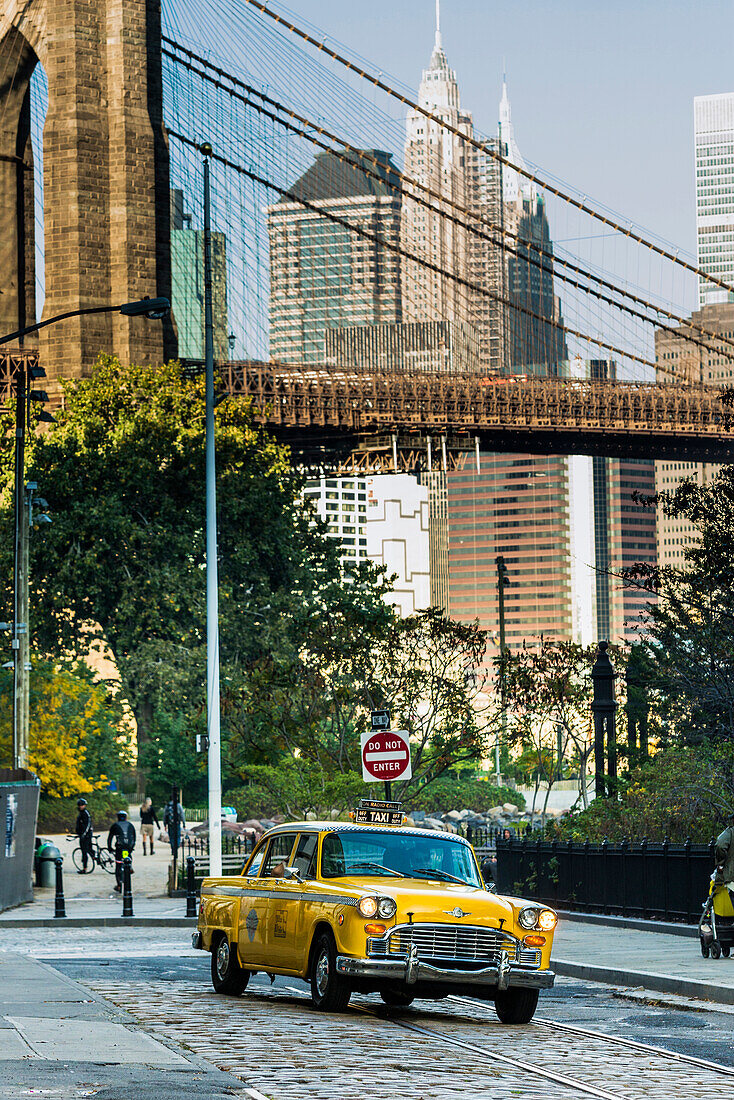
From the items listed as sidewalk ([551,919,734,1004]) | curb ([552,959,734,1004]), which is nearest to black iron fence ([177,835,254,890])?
sidewalk ([551,919,734,1004])

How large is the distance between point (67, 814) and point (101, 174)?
66.2 ft

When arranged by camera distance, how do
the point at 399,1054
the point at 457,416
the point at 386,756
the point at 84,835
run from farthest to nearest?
1. the point at 457,416
2. the point at 84,835
3. the point at 386,756
4. the point at 399,1054

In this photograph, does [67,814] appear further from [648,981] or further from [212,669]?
[648,981]

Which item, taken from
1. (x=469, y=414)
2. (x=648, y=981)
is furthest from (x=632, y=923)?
(x=469, y=414)

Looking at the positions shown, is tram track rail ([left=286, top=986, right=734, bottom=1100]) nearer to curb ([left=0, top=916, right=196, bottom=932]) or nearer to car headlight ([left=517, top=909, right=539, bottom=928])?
car headlight ([left=517, top=909, right=539, bottom=928])

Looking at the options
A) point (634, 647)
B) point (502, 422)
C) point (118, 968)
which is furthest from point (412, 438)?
point (118, 968)

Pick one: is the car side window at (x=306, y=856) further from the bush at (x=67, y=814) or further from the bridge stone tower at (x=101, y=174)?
the bridge stone tower at (x=101, y=174)

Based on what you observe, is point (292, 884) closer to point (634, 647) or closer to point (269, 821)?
point (634, 647)

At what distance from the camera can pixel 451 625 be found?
109ft

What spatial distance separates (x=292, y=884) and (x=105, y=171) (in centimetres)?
4587

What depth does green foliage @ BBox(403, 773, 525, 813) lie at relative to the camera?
6284 cm

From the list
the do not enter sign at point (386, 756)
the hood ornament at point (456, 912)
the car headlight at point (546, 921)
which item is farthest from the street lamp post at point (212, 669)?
the hood ornament at point (456, 912)

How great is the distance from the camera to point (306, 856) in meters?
14.1

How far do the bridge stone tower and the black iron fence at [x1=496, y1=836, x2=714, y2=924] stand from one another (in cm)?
3270
